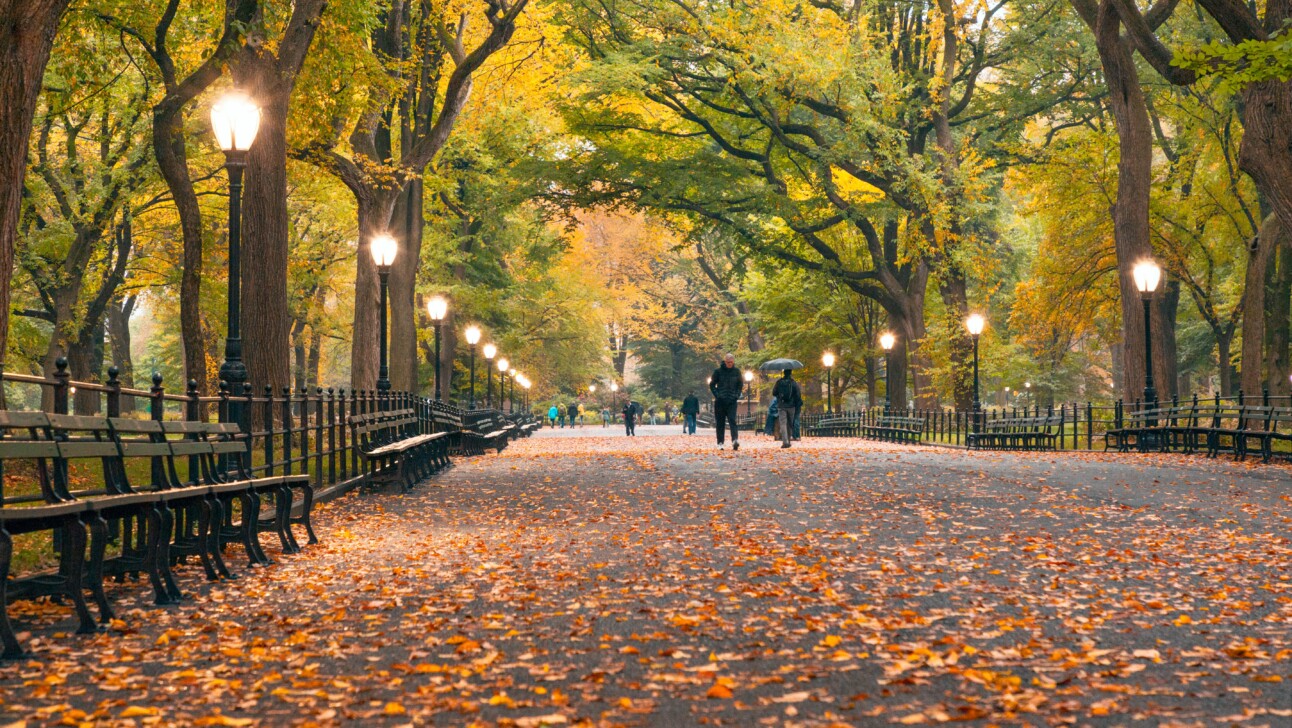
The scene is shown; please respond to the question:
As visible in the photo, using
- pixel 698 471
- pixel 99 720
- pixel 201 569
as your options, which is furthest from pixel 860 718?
pixel 698 471

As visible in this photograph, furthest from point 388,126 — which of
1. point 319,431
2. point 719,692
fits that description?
point 719,692

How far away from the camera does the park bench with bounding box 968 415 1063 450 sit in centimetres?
2986

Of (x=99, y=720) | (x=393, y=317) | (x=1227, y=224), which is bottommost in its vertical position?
(x=99, y=720)

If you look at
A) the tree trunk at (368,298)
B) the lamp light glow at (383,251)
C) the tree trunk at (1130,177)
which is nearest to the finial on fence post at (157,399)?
the lamp light glow at (383,251)

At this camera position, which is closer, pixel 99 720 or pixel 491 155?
pixel 99 720

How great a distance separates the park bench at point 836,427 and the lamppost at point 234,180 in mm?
32562

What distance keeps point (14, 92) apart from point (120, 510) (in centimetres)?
437

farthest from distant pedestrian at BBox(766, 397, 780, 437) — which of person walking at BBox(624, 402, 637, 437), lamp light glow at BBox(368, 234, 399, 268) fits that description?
lamp light glow at BBox(368, 234, 399, 268)

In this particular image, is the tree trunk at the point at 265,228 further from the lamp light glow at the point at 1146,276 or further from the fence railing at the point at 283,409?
the lamp light glow at the point at 1146,276

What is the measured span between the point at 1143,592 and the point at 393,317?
76.1 feet

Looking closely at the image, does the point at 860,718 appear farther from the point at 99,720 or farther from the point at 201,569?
the point at 201,569

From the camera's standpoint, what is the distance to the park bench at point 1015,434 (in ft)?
98.0

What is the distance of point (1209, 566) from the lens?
32.0 ft

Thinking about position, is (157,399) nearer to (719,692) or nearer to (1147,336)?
(719,692)
